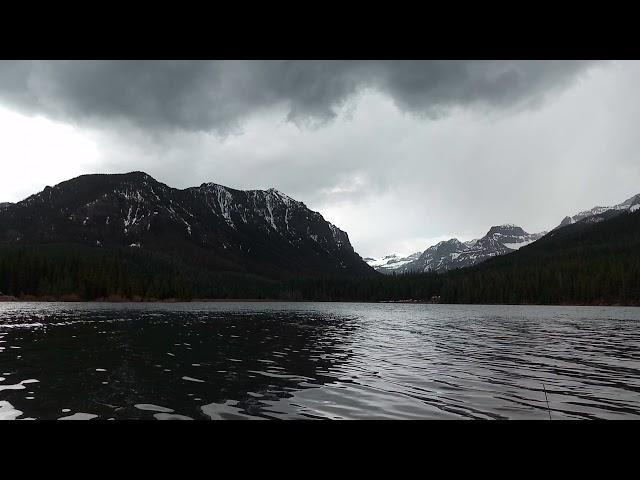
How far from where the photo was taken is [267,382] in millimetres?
26922
